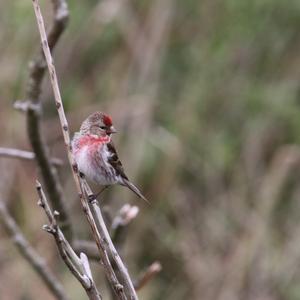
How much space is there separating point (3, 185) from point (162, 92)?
1.64 meters

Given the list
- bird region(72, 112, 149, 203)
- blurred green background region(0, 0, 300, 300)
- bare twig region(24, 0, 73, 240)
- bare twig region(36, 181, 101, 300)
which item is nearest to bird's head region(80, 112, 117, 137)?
bird region(72, 112, 149, 203)

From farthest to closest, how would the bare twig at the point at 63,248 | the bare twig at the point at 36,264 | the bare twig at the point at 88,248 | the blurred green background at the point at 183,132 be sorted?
the blurred green background at the point at 183,132 < the bare twig at the point at 88,248 < the bare twig at the point at 36,264 < the bare twig at the point at 63,248

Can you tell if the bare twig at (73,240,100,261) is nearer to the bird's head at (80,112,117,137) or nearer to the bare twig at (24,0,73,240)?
the bare twig at (24,0,73,240)

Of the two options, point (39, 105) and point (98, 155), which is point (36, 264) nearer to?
point (98, 155)

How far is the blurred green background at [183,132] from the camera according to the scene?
561cm

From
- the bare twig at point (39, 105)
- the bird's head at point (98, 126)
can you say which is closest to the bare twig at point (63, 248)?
the bare twig at point (39, 105)

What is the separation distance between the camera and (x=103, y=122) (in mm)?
3238

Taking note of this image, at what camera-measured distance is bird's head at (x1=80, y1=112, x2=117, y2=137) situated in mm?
3189

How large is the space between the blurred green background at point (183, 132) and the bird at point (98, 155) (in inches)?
76.0

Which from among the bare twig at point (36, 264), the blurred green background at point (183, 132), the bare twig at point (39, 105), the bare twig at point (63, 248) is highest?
the blurred green background at point (183, 132)

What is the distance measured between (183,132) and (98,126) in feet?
10.1

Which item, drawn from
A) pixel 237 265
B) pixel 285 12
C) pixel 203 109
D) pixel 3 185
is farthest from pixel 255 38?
pixel 3 185

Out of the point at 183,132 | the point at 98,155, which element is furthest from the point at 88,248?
the point at 183,132

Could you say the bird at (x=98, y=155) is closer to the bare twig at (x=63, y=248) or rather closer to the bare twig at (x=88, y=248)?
the bare twig at (x=88, y=248)
